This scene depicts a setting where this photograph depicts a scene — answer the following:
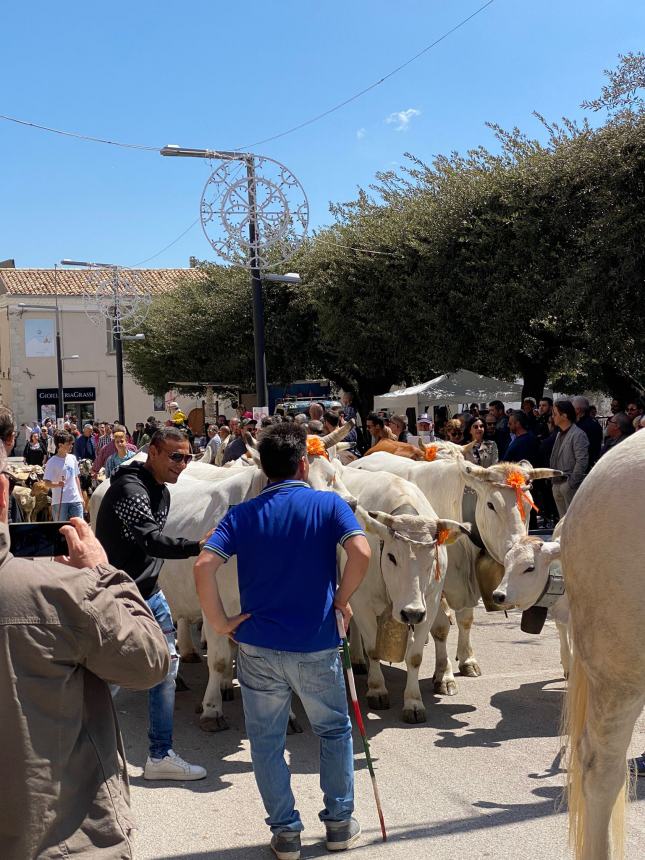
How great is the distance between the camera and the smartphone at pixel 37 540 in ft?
8.46

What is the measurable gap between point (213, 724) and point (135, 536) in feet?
6.42

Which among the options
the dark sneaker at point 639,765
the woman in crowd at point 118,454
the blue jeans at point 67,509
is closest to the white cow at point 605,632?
the dark sneaker at point 639,765

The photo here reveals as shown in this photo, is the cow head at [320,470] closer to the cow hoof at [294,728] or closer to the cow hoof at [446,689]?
the cow hoof at [294,728]

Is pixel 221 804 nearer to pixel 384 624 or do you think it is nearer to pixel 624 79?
pixel 384 624

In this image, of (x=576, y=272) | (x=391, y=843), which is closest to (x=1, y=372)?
(x=576, y=272)

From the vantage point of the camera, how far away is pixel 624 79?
14539mm

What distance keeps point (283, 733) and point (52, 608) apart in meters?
2.32

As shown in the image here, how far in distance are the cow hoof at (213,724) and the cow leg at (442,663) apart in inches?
68.8

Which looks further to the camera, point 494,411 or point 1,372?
point 1,372

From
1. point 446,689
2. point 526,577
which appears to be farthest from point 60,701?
point 446,689

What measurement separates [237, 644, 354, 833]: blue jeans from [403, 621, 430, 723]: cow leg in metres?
2.30

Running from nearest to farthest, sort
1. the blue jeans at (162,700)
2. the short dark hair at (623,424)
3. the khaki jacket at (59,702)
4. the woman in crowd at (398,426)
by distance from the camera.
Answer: the khaki jacket at (59,702) → the blue jeans at (162,700) → the short dark hair at (623,424) → the woman in crowd at (398,426)

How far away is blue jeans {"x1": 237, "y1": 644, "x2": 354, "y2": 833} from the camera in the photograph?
4.18m

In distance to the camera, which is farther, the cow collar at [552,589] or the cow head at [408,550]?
the cow head at [408,550]
